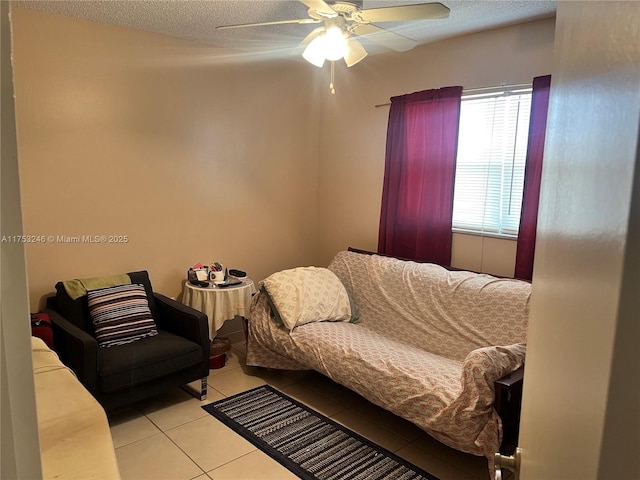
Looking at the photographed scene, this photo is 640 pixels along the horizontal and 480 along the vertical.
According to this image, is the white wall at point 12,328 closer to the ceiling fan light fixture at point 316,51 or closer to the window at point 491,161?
the ceiling fan light fixture at point 316,51

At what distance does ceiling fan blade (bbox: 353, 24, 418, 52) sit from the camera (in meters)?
2.54

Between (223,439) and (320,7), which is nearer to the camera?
(320,7)

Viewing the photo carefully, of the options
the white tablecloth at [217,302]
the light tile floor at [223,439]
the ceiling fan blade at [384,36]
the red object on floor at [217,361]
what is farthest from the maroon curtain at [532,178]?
the red object on floor at [217,361]

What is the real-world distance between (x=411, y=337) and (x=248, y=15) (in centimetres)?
242

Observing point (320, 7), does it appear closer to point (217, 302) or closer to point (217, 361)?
point (217, 302)

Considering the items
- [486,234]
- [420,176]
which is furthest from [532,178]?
[420,176]

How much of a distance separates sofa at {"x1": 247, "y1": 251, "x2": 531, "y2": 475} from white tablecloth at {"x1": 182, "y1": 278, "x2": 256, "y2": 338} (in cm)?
21

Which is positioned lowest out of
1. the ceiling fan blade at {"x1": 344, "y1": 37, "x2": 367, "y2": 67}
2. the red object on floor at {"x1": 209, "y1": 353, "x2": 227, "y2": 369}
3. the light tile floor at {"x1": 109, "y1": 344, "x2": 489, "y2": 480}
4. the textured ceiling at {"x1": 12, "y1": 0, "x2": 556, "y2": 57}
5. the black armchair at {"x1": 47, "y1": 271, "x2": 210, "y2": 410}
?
the light tile floor at {"x1": 109, "y1": 344, "x2": 489, "y2": 480}

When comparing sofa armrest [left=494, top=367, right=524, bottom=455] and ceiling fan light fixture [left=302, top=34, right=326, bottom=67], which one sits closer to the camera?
sofa armrest [left=494, top=367, right=524, bottom=455]

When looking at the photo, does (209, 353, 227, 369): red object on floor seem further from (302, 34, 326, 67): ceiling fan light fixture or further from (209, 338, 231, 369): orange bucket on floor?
(302, 34, 326, 67): ceiling fan light fixture

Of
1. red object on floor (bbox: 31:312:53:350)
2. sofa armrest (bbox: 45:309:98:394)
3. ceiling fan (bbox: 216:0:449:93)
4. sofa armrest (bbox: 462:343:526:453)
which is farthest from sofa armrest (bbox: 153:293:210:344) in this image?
ceiling fan (bbox: 216:0:449:93)

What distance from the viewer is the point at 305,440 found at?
8.90 feet

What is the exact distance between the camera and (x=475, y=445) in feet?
7.45

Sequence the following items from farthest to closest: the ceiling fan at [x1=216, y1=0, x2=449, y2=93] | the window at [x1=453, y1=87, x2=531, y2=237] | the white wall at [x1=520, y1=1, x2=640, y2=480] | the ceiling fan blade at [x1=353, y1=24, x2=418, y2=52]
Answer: the window at [x1=453, y1=87, x2=531, y2=237] → the ceiling fan blade at [x1=353, y1=24, x2=418, y2=52] → the ceiling fan at [x1=216, y1=0, x2=449, y2=93] → the white wall at [x1=520, y1=1, x2=640, y2=480]
